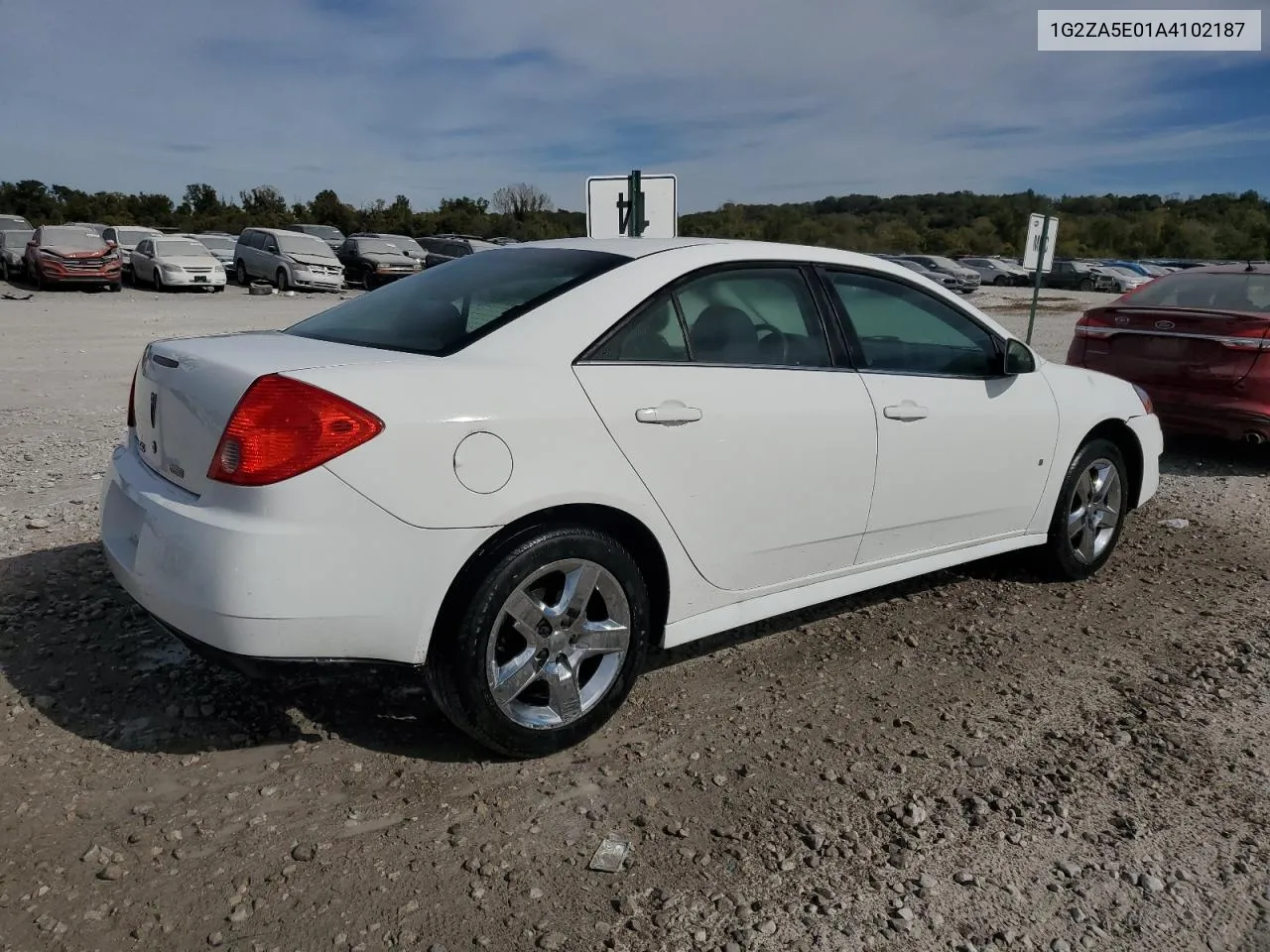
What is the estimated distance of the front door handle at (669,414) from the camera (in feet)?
10.2

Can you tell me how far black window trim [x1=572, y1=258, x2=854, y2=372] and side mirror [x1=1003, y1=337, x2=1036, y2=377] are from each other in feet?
3.00

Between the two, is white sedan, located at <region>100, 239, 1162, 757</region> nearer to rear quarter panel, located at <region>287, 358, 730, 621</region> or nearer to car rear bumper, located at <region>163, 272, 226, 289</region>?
rear quarter panel, located at <region>287, 358, 730, 621</region>

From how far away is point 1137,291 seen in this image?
Result: 8.23 metres

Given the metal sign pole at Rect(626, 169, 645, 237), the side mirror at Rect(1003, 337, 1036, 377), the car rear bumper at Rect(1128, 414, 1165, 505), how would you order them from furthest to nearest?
the metal sign pole at Rect(626, 169, 645, 237), the car rear bumper at Rect(1128, 414, 1165, 505), the side mirror at Rect(1003, 337, 1036, 377)

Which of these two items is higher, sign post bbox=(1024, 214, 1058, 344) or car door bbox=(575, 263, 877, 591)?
sign post bbox=(1024, 214, 1058, 344)

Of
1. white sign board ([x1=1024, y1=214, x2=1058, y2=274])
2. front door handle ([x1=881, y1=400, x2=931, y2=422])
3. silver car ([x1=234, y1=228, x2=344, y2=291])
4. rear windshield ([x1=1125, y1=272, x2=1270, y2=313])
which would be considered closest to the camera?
front door handle ([x1=881, y1=400, x2=931, y2=422])

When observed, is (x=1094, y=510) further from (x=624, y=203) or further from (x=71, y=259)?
(x=71, y=259)

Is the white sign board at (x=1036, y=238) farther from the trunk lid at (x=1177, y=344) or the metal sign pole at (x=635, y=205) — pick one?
the metal sign pole at (x=635, y=205)

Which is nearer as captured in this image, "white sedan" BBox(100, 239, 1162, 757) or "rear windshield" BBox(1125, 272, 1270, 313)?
"white sedan" BBox(100, 239, 1162, 757)

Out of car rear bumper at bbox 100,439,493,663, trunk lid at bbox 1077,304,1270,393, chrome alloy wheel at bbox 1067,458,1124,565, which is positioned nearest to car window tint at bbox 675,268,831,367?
car rear bumper at bbox 100,439,493,663

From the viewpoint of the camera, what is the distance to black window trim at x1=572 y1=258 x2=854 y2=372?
3162 mm

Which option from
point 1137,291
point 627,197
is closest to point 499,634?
point 627,197

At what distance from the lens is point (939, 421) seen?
396 centimetres

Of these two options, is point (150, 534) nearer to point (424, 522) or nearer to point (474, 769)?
point (424, 522)
